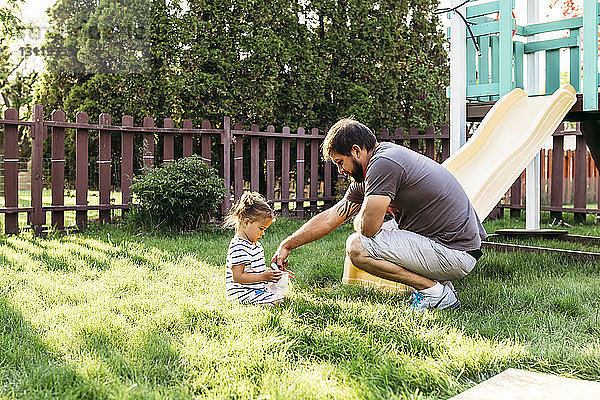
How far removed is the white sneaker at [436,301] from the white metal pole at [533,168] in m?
3.20

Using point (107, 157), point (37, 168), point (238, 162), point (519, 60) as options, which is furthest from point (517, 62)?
point (37, 168)

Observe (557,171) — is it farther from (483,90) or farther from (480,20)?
(480,20)

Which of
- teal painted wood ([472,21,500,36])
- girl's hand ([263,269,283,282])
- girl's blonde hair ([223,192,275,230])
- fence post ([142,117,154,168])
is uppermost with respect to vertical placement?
teal painted wood ([472,21,500,36])

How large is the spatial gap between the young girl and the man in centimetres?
23

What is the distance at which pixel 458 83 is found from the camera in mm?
5410

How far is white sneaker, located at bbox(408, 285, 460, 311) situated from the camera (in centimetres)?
325

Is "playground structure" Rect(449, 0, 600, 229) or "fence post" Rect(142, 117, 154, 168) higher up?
"playground structure" Rect(449, 0, 600, 229)

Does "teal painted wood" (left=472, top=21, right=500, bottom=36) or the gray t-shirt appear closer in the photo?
the gray t-shirt

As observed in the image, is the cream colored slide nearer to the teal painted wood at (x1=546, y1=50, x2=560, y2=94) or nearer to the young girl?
the teal painted wood at (x1=546, y1=50, x2=560, y2=94)

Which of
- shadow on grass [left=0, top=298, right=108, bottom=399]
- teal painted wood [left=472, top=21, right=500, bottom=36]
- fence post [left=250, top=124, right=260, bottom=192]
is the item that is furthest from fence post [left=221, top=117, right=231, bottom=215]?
shadow on grass [left=0, top=298, right=108, bottom=399]

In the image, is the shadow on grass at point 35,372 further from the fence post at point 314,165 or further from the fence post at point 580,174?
the fence post at point 580,174

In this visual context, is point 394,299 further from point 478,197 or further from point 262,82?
point 262,82

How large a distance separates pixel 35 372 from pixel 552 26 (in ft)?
18.6

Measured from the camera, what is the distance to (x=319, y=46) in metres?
10.1
